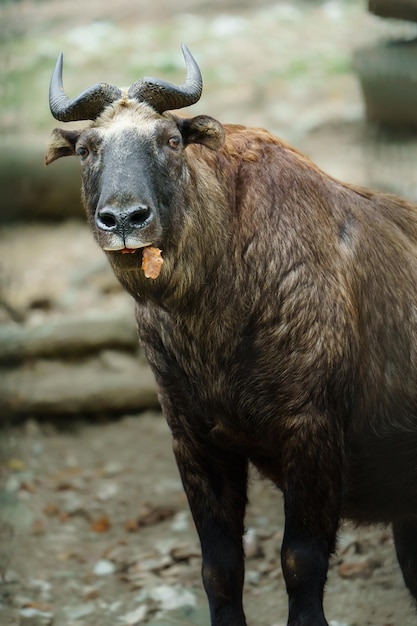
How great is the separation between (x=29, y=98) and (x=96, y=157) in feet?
25.0

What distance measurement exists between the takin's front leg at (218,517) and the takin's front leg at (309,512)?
1.25 feet

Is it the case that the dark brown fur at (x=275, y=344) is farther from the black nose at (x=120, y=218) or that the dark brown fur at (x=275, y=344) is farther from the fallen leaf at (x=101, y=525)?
the fallen leaf at (x=101, y=525)

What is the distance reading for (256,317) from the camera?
5.18 meters

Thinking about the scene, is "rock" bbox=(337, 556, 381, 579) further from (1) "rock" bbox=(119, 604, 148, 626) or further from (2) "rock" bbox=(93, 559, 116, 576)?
(2) "rock" bbox=(93, 559, 116, 576)

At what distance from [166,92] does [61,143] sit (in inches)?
26.4

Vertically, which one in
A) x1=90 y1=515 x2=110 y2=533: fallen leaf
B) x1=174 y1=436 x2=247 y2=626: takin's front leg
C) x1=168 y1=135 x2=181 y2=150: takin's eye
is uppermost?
x1=168 y1=135 x2=181 y2=150: takin's eye

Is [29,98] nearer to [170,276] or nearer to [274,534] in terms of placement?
[274,534]

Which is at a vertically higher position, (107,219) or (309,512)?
(107,219)

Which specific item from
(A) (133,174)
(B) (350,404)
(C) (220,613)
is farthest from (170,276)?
(C) (220,613)

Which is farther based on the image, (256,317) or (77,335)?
(77,335)

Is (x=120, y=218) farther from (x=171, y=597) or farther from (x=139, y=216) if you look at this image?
(x=171, y=597)

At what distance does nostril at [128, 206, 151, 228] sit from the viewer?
15.0 feet

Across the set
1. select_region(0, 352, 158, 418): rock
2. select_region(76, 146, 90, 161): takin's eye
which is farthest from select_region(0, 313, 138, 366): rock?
select_region(76, 146, 90, 161): takin's eye

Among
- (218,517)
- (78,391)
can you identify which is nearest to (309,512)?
(218,517)
